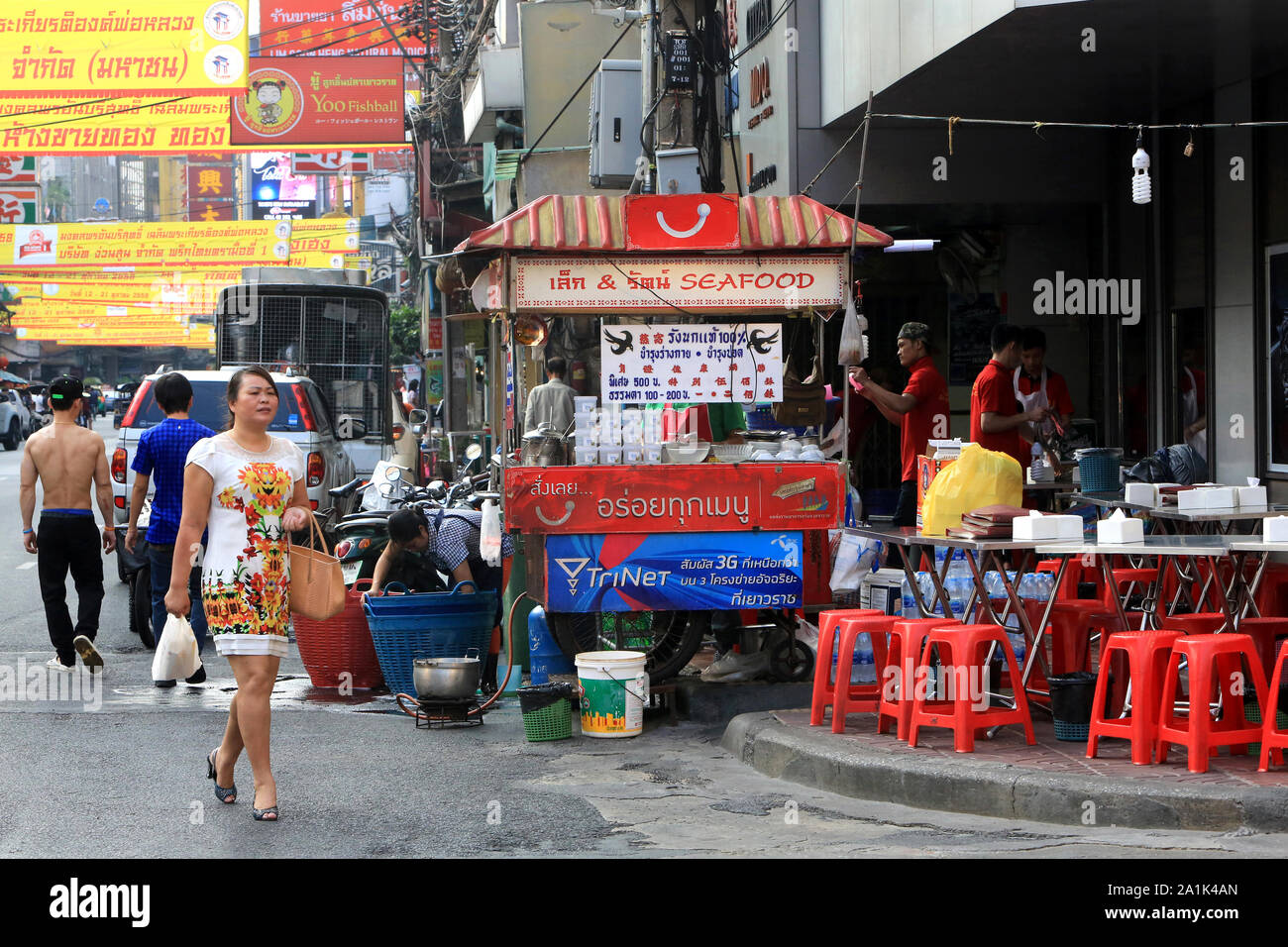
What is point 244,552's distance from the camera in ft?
20.2

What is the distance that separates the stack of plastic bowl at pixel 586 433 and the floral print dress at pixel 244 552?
230 cm

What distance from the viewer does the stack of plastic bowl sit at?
825cm

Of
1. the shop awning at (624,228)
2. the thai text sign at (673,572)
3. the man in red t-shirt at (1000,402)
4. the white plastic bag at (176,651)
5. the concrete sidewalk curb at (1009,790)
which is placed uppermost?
the shop awning at (624,228)

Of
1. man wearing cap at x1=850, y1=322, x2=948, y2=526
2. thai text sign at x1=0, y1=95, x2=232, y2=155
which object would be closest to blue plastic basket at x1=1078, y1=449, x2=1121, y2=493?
man wearing cap at x1=850, y1=322, x2=948, y2=526

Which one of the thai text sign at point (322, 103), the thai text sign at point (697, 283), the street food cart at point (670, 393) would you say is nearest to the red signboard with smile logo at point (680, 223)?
the street food cart at point (670, 393)

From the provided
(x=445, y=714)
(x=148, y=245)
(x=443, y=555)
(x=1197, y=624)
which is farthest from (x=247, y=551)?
(x=148, y=245)

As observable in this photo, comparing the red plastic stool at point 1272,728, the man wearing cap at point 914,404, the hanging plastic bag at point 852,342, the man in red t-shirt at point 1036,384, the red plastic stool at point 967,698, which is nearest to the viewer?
the red plastic stool at point 1272,728

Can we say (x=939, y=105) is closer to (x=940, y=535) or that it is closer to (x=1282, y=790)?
(x=940, y=535)

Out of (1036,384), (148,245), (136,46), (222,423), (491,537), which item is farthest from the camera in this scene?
(148,245)

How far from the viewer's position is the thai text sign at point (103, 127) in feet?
74.5

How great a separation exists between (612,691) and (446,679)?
1005mm

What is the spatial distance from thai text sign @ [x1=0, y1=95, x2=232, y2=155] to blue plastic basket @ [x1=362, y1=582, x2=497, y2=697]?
52.3ft

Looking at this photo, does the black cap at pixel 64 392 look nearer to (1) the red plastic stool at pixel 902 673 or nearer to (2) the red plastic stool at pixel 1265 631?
(1) the red plastic stool at pixel 902 673

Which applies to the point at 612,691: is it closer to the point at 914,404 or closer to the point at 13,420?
the point at 914,404
